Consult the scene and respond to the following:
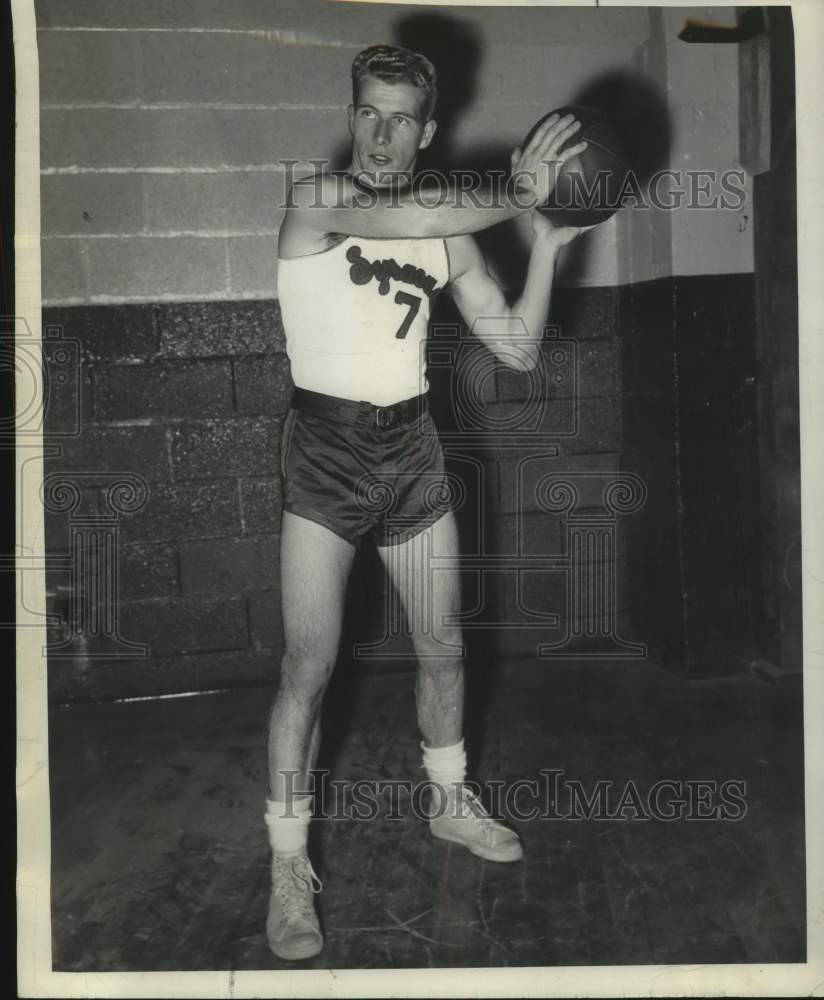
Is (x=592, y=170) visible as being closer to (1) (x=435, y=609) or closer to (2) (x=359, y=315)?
(2) (x=359, y=315)

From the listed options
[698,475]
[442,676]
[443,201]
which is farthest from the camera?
[698,475]

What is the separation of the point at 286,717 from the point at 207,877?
46 centimetres

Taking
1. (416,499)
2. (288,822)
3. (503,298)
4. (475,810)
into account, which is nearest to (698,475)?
(503,298)

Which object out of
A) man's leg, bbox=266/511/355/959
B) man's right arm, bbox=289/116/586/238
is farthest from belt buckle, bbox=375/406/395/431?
man's right arm, bbox=289/116/586/238

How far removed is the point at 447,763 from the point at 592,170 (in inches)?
54.7

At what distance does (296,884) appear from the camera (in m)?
1.84

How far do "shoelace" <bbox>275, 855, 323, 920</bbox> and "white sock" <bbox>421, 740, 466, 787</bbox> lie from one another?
0.37m

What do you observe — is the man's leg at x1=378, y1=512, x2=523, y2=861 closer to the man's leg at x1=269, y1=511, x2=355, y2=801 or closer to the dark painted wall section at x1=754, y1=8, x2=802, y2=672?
the man's leg at x1=269, y1=511, x2=355, y2=801

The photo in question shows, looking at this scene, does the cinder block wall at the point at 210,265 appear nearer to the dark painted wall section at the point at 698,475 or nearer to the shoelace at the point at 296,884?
the dark painted wall section at the point at 698,475

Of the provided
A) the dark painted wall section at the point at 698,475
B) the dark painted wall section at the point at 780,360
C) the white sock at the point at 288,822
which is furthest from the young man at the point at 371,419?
the dark painted wall section at the point at 698,475

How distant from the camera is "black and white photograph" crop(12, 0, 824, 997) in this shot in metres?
1.77

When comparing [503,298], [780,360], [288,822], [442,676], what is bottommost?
[288,822]

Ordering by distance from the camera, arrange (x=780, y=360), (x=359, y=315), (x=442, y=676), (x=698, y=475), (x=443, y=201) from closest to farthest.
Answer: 1. (x=443, y=201)
2. (x=359, y=315)
3. (x=442, y=676)
4. (x=780, y=360)
5. (x=698, y=475)

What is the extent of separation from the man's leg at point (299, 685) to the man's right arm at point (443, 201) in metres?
0.65
